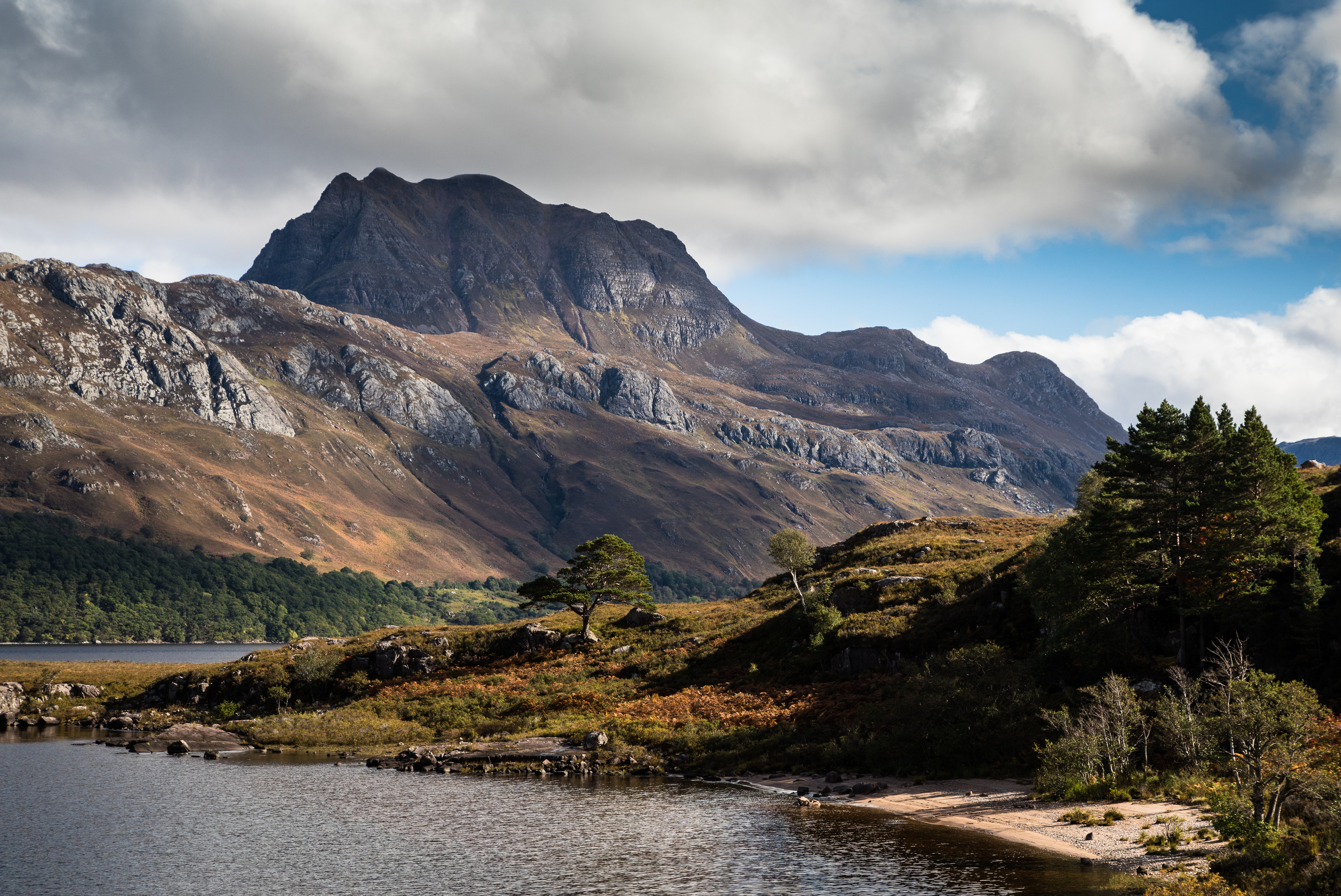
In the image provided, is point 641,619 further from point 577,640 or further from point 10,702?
point 10,702

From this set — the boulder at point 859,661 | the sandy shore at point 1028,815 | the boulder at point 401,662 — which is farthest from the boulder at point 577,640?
the sandy shore at point 1028,815

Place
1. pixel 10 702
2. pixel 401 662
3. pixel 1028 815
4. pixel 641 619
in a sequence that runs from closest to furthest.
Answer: pixel 1028 815 < pixel 10 702 < pixel 401 662 < pixel 641 619

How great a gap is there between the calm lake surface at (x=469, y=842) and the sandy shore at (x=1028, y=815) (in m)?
1.79

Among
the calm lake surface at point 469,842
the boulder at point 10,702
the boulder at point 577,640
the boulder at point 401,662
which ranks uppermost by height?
the boulder at point 577,640

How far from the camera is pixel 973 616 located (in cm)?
8056

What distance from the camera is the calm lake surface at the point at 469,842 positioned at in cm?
4275

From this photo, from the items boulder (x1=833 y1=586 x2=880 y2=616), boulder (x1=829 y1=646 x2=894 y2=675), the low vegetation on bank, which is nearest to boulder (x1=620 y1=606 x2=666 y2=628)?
the low vegetation on bank

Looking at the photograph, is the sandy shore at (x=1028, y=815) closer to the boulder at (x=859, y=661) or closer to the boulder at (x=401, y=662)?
the boulder at (x=859, y=661)

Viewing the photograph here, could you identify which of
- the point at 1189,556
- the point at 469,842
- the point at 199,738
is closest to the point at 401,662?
the point at 199,738

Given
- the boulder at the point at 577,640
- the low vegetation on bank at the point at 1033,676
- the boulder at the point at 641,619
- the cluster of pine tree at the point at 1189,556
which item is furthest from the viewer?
the boulder at the point at 641,619

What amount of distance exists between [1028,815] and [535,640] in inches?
2728

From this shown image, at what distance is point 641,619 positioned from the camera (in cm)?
11800

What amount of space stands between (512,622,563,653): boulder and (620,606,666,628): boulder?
1014 cm

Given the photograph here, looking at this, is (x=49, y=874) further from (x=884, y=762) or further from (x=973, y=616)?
(x=973, y=616)
